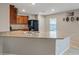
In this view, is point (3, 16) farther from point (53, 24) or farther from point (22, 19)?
point (53, 24)

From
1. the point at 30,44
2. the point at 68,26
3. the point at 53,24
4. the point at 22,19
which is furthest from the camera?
the point at 53,24

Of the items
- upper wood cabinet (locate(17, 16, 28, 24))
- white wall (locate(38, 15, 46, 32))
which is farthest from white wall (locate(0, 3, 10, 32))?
white wall (locate(38, 15, 46, 32))

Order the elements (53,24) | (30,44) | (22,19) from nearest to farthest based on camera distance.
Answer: (30,44) → (22,19) → (53,24)

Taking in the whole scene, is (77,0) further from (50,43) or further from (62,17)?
(62,17)

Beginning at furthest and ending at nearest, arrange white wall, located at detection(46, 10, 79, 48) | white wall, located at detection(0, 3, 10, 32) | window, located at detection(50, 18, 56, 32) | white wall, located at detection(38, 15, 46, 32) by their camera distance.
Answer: white wall, located at detection(38, 15, 46, 32) → window, located at detection(50, 18, 56, 32) → white wall, located at detection(46, 10, 79, 48) → white wall, located at detection(0, 3, 10, 32)

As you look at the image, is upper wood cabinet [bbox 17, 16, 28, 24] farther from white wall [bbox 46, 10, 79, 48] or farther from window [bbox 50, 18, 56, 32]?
white wall [bbox 46, 10, 79, 48]

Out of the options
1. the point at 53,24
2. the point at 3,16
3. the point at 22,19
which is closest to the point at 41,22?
the point at 53,24

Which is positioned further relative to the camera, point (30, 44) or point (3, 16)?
point (3, 16)

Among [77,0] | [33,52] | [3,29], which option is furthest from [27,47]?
[77,0]

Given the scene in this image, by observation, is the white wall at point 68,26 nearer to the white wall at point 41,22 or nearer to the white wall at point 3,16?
the white wall at point 41,22

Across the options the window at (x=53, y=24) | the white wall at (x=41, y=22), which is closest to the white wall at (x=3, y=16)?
the window at (x=53, y=24)

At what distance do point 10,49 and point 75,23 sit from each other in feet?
16.3

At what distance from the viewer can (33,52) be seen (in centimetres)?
380

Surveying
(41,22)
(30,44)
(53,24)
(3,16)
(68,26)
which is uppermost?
(3,16)
